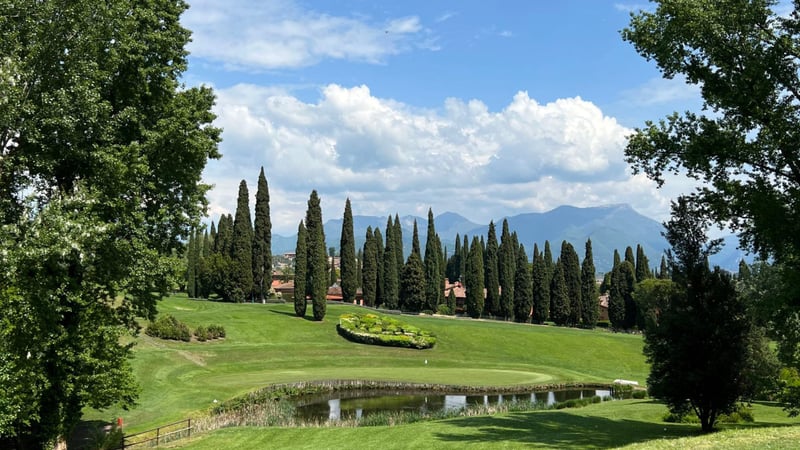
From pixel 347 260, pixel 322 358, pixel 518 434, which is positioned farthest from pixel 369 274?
pixel 518 434

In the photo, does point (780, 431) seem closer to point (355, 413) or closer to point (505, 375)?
point (355, 413)

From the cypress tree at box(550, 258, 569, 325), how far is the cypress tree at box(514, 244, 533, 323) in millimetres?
4154

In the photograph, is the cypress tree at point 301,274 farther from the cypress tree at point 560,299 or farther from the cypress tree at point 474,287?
the cypress tree at point 560,299

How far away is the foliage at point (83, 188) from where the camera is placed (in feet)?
56.3

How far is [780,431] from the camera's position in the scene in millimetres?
17625

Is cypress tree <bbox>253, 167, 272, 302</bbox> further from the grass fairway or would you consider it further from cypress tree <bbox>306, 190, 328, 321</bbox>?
cypress tree <bbox>306, 190, 328, 321</bbox>

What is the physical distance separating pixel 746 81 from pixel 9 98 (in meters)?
24.2

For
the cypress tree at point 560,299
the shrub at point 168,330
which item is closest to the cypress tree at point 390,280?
the cypress tree at point 560,299

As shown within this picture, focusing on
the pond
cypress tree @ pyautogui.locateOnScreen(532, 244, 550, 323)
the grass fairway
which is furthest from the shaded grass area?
cypress tree @ pyautogui.locateOnScreen(532, 244, 550, 323)

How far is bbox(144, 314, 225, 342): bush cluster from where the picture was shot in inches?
1953

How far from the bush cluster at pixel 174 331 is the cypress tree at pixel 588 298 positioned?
201 ft

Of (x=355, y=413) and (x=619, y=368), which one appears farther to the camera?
(x=619, y=368)

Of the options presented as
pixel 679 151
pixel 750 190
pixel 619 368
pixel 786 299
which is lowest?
pixel 619 368

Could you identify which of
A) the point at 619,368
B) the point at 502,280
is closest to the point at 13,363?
the point at 619,368
